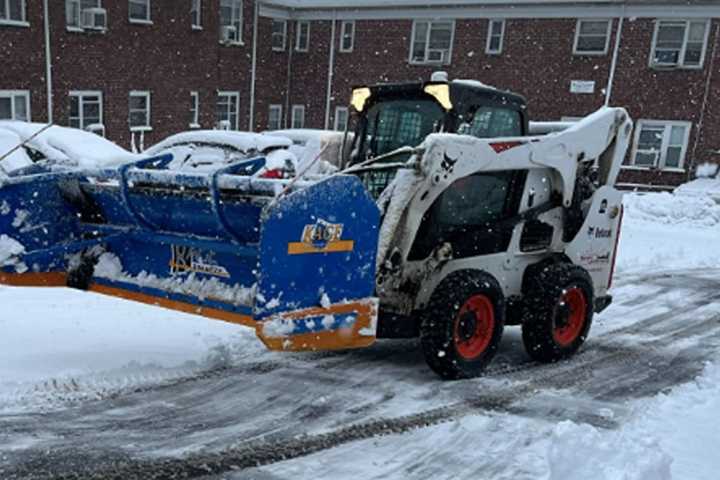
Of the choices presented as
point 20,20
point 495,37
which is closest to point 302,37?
point 495,37

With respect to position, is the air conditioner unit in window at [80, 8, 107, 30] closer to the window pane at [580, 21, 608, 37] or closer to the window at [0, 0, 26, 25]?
the window at [0, 0, 26, 25]

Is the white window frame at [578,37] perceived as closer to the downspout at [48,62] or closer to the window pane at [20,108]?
the downspout at [48,62]

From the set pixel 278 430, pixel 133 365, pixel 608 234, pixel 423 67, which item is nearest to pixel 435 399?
pixel 278 430

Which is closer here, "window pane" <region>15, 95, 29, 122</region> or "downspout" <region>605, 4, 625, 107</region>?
"window pane" <region>15, 95, 29, 122</region>

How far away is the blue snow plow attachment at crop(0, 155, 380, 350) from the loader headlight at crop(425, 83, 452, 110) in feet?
4.86

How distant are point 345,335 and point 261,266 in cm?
89

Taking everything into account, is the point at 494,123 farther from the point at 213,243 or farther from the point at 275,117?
the point at 275,117

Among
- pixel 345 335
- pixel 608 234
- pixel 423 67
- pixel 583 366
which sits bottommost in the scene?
pixel 583 366

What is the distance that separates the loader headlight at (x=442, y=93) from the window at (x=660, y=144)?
1722 cm

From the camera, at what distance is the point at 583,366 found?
21.0 feet

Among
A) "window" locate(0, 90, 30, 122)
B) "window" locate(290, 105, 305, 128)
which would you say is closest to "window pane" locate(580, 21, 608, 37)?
"window" locate(290, 105, 305, 128)

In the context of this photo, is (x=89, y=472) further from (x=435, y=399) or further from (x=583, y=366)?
(x=583, y=366)

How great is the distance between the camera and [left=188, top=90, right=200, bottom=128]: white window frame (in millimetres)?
22250

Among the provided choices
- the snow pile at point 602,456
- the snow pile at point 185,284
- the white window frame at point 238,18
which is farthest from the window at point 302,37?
the snow pile at point 602,456
